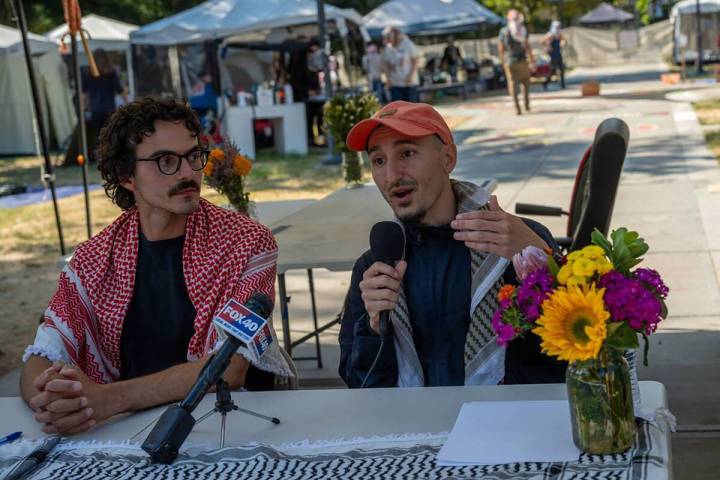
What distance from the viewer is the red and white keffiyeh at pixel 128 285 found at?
3.02 meters

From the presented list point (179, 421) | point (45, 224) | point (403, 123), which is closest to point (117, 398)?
point (179, 421)

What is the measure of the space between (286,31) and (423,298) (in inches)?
625

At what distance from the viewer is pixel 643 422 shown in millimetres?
2096

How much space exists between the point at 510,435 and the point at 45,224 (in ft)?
35.7

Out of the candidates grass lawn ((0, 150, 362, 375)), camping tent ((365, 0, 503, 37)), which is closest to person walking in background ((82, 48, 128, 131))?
grass lawn ((0, 150, 362, 375))

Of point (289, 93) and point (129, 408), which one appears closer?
point (129, 408)

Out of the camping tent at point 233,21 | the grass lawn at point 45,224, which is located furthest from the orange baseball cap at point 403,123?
the camping tent at point 233,21

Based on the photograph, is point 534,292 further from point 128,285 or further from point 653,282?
point 128,285

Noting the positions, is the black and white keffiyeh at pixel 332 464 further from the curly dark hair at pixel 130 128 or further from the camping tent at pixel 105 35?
the camping tent at pixel 105 35

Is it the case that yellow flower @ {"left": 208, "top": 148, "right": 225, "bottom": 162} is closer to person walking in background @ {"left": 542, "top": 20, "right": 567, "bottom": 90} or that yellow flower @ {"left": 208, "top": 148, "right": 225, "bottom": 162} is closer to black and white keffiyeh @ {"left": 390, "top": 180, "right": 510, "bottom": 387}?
black and white keffiyeh @ {"left": 390, "top": 180, "right": 510, "bottom": 387}

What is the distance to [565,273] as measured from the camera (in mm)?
1892

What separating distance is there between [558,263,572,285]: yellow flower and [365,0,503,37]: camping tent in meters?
25.2

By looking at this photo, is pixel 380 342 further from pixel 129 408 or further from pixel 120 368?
pixel 120 368

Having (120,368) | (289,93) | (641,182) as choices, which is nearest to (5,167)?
(289,93)
